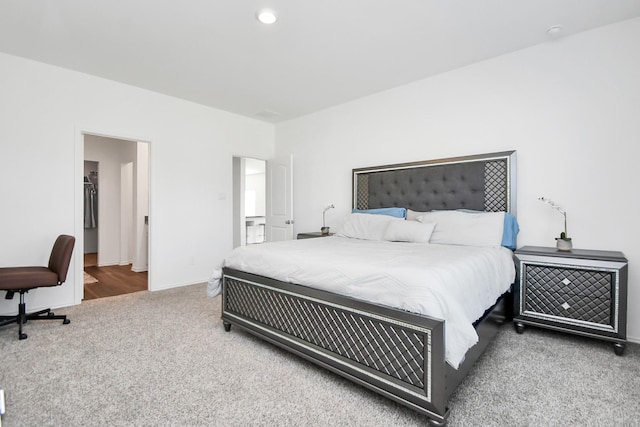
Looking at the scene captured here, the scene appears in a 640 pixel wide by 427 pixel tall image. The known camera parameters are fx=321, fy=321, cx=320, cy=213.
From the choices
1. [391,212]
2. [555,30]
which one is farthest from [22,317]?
[555,30]

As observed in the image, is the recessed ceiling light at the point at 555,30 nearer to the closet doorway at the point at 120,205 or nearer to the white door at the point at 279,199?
the white door at the point at 279,199

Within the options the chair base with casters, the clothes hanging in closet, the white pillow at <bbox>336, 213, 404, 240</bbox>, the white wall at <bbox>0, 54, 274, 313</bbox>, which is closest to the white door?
the white wall at <bbox>0, 54, 274, 313</bbox>

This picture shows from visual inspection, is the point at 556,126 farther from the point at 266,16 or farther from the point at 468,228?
the point at 266,16

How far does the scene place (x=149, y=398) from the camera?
183 cm

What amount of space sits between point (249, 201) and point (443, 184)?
716 centimetres

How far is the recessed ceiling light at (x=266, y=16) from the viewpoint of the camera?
2469 millimetres

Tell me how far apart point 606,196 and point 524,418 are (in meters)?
2.10

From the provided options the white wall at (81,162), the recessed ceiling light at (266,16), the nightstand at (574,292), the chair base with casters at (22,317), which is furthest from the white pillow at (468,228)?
the chair base with casters at (22,317)

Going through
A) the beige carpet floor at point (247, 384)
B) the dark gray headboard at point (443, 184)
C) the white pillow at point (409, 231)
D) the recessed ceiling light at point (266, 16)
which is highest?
the recessed ceiling light at point (266, 16)

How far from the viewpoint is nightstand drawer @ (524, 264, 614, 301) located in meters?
2.41

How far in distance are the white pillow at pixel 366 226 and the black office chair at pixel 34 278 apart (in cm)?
278

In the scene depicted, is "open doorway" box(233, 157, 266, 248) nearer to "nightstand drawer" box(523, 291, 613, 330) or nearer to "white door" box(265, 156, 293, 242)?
"white door" box(265, 156, 293, 242)

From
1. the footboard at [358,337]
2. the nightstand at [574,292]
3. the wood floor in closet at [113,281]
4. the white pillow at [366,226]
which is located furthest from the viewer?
the wood floor in closet at [113,281]

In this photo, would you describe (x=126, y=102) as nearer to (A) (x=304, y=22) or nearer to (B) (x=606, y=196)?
(A) (x=304, y=22)
